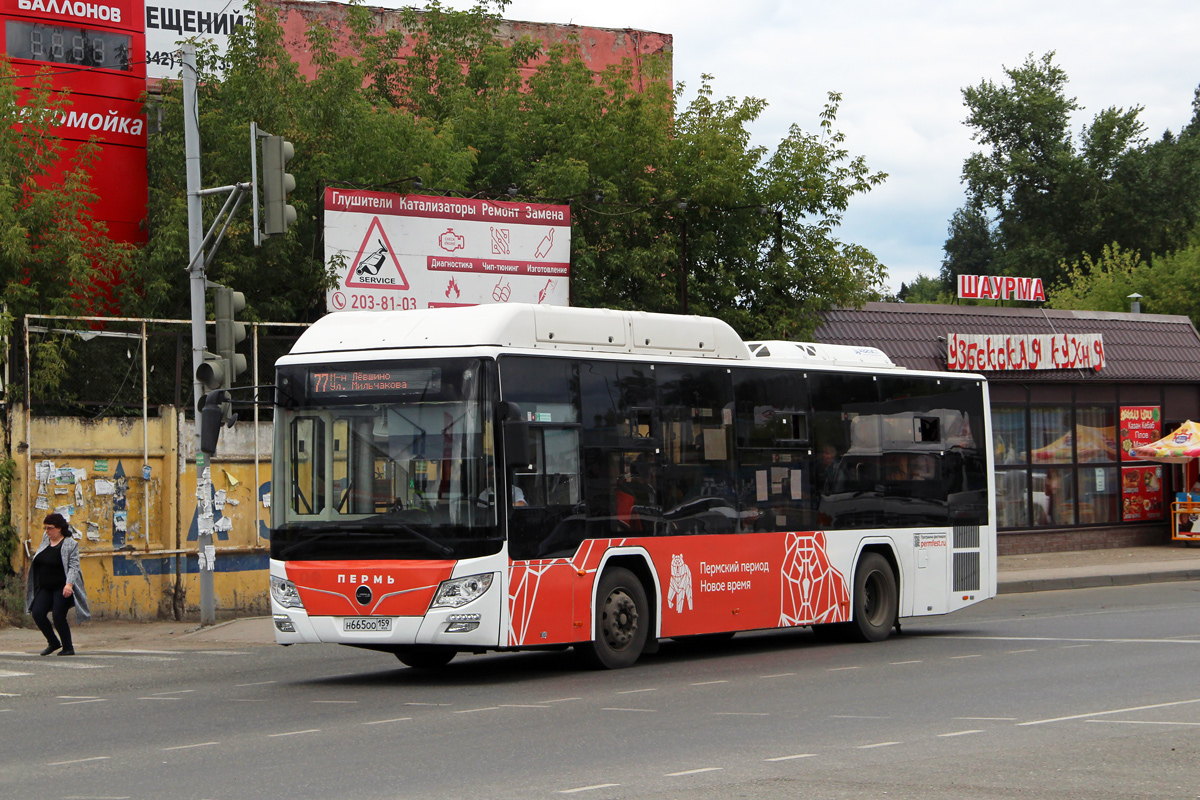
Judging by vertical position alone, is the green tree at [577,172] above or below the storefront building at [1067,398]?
above

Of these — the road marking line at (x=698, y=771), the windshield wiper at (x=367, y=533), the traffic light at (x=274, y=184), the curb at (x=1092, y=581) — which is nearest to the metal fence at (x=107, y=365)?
the traffic light at (x=274, y=184)

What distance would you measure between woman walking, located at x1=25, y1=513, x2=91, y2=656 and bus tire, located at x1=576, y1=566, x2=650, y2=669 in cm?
627

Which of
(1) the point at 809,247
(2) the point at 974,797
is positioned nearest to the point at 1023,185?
(1) the point at 809,247

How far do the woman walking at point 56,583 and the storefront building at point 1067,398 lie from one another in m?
16.3

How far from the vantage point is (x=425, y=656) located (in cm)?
1459

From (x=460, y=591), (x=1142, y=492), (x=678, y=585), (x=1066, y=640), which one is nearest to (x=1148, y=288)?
(x=1142, y=492)

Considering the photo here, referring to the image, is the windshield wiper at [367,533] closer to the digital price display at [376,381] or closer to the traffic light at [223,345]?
the digital price display at [376,381]

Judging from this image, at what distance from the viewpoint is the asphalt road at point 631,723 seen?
8.20m

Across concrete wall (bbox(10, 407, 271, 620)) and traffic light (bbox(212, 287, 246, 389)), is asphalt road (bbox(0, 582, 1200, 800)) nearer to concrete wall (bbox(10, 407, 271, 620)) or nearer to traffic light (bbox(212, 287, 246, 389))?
traffic light (bbox(212, 287, 246, 389))

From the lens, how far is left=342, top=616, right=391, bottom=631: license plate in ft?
42.0

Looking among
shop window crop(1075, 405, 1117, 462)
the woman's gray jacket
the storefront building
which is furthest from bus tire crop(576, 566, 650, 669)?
shop window crop(1075, 405, 1117, 462)

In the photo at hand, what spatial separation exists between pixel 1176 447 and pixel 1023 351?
4.37 m

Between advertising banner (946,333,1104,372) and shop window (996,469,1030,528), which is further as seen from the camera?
Answer: shop window (996,469,1030,528)

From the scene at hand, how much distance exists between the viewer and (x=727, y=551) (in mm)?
15078
